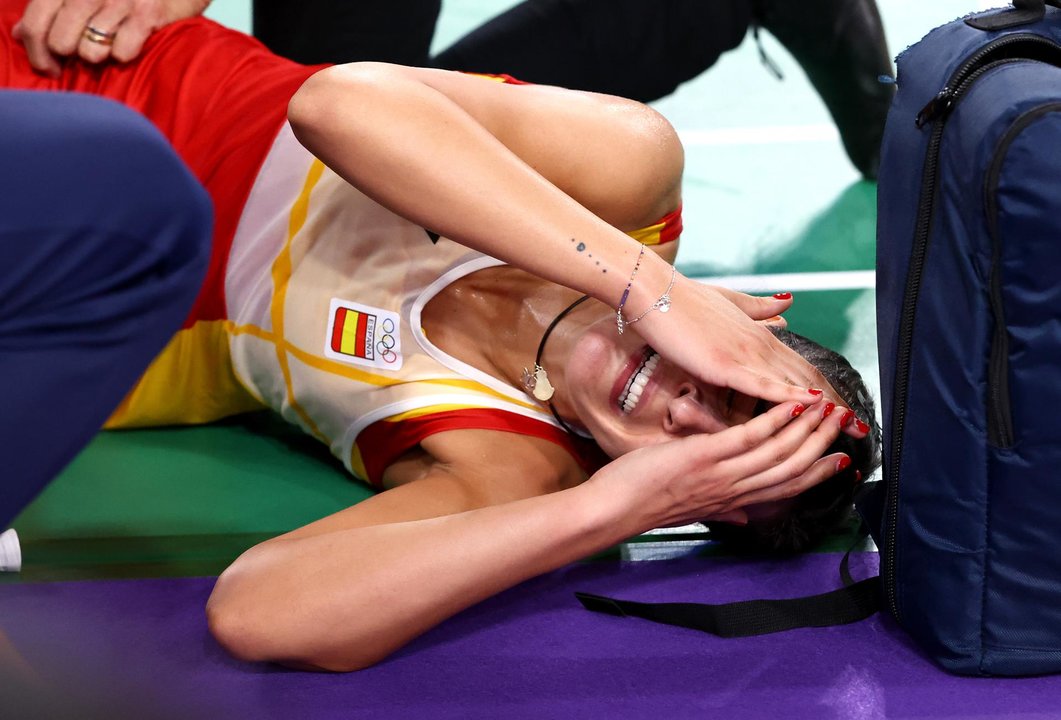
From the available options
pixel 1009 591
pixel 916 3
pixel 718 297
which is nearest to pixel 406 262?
pixel 718 297

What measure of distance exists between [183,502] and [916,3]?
3209 millimetres

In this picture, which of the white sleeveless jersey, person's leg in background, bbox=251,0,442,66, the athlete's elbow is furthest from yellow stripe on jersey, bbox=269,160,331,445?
person's leg in background, bbox=251,0,442,66

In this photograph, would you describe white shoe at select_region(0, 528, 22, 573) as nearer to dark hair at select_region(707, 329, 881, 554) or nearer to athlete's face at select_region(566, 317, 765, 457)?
athlete's face at select_region(566, 317, 765, 457)

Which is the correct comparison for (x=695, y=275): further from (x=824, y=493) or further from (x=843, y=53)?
(x=824, y=493)

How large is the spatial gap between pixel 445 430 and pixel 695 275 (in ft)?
3.41

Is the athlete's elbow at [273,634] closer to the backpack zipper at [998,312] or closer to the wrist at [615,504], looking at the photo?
the wrist at [615,504]

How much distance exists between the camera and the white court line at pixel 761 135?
3.34m

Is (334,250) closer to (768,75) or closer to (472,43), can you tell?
(472,43)

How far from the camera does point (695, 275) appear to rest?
2.64m

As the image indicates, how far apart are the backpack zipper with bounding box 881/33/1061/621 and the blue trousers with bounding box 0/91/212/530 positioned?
827 millimetres

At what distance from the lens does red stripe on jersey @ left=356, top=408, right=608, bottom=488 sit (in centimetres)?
177

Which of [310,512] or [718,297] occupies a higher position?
[718,297]

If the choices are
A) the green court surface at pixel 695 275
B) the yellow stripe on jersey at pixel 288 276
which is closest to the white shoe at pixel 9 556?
the green court surface at pixel 695 275

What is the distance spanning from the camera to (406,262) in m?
1.83
